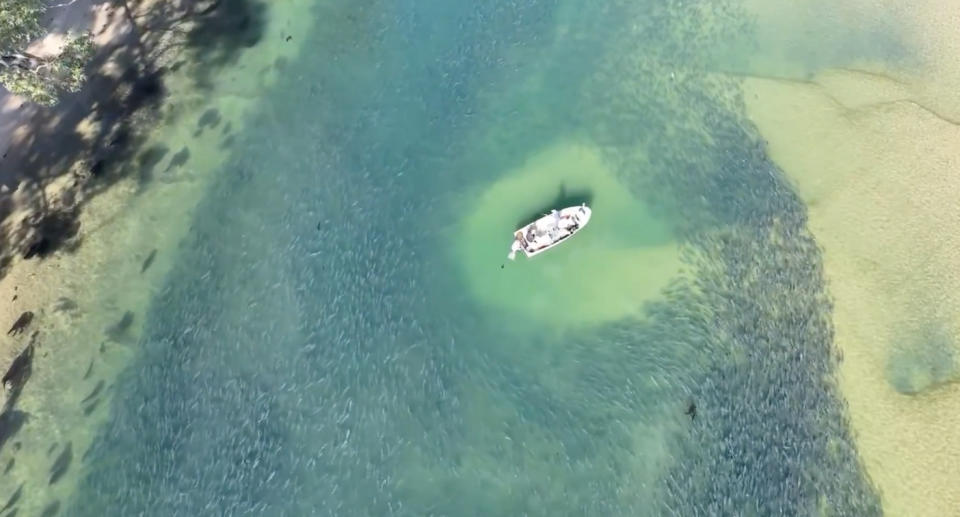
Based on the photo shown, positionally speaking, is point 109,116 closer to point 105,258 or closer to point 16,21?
point 16,21

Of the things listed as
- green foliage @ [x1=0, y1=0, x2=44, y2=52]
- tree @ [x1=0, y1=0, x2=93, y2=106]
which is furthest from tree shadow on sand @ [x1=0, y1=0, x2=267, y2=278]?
green foliage @ [x1=0, y1=0, x2=44, y2=52]

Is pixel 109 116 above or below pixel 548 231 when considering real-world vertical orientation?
above

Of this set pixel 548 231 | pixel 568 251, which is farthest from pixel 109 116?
pixel 568 251

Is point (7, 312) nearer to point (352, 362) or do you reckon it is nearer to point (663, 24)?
point (352, 362)

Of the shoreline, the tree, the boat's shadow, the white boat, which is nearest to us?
the tree

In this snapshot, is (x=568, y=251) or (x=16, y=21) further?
(x=568, y=251)

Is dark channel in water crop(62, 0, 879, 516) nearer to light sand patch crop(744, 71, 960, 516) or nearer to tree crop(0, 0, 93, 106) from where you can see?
light sand patch crop(744, 71, 960, 516)

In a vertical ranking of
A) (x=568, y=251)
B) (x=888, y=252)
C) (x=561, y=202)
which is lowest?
(x=888, y=252)

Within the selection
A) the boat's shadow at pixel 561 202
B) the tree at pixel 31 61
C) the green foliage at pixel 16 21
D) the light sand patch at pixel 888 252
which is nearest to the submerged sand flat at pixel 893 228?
the light sand patch at pixel 888 252
